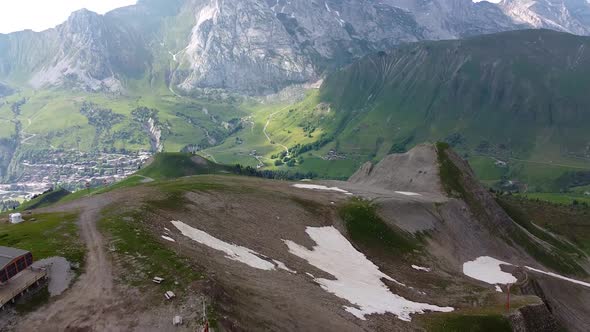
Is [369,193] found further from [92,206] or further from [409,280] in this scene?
[92,206]

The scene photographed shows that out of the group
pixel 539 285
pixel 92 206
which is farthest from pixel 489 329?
pixel 92 206

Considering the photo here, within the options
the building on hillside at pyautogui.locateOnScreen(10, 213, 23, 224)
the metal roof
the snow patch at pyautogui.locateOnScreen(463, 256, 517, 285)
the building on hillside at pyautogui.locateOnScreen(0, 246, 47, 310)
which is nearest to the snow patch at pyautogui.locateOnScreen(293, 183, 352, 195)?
the snow patch at pyautogui.locateOnScreen(463, 256, 517, 285)

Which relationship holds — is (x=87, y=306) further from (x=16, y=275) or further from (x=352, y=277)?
(x=352, y=277)

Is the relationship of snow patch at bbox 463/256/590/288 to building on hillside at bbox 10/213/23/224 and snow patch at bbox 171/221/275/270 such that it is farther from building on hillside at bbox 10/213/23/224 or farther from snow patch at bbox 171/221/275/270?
building on hillside at bbox 10/213/23/224

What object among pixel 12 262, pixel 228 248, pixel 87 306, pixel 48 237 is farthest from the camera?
pixel 228 248

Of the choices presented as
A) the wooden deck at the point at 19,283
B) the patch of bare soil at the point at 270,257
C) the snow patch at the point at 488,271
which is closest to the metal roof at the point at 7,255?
the wooden deck at the point at 19,283

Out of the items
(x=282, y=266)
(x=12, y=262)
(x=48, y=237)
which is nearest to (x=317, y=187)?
(x=282, y=266)
